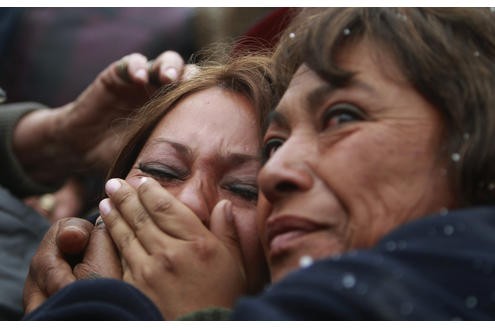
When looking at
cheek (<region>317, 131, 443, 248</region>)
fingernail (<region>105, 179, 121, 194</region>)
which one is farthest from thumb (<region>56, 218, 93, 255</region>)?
cheek (<region>317, 131, 443, 248</region>)

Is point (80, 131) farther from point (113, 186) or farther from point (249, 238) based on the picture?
point (249, 238)

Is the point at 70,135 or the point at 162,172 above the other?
the point at 162,172

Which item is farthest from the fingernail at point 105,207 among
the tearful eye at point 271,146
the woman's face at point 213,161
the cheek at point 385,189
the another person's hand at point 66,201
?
the another person's hand at point 66,201

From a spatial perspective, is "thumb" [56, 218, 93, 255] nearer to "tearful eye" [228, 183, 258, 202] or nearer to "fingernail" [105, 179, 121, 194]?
"fingernail" [105, 179, 121, 194]

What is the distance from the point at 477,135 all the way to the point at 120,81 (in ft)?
4.53

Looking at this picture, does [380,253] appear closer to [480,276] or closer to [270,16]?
[480,276]

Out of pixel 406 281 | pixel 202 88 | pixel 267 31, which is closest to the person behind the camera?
pixel 406 281

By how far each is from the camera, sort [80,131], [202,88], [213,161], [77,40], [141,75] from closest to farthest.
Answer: [213,161] → [202,88] → [141,75] → [80,131] → [77,40]

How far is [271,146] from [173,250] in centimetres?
27

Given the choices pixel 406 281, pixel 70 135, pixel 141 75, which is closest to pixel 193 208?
pixel 406 281

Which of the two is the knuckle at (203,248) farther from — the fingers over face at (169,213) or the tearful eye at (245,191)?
the tearful eye at (245,191)

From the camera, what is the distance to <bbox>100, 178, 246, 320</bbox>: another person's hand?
63.9 inches

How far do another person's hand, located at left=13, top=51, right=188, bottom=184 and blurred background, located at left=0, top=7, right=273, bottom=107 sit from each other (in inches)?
11.6

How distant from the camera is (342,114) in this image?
1.54 meters
